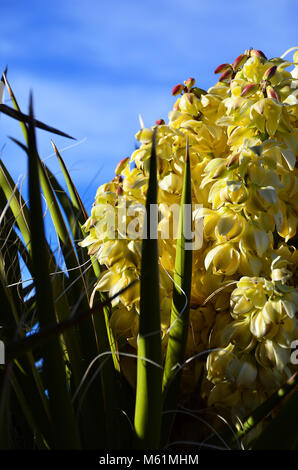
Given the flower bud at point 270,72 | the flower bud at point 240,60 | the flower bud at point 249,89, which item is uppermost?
the flower bud at point 240,60

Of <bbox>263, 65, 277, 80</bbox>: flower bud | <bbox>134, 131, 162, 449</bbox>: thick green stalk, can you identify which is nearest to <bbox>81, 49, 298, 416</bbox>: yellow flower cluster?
<bbox>263, 65, 277, 80</bbox>: flower bud

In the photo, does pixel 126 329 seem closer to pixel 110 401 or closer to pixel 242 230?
pixel 110 401

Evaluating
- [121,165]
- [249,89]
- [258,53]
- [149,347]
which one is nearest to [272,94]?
[249,89]

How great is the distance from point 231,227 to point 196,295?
0.18m

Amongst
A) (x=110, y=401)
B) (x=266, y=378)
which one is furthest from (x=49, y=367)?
(x=266, y=378)

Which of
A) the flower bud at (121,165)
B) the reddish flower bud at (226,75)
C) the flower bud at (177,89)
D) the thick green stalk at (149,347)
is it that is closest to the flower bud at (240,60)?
the reddish flower bud at (226,75)

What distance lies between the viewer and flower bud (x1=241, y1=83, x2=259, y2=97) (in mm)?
934

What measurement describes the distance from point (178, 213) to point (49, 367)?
0.41 meters

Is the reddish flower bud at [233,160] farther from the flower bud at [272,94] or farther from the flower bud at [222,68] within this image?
the flower bud at [222,68]

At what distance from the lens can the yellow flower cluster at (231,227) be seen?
857 mm

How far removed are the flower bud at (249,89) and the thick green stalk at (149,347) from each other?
308 mm

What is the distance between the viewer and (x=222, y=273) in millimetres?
917

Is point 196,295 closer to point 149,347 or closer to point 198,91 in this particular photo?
point 149,347
